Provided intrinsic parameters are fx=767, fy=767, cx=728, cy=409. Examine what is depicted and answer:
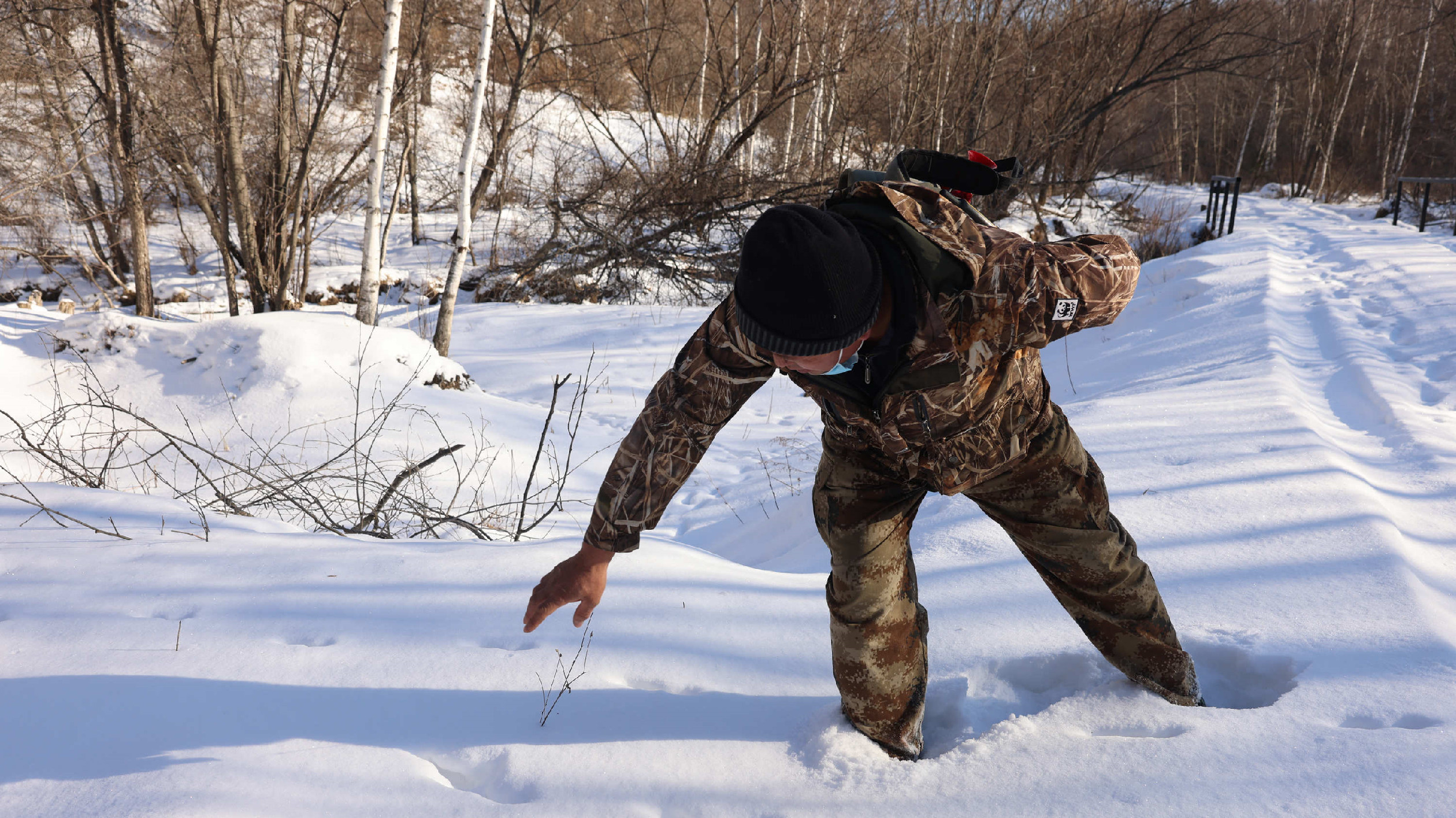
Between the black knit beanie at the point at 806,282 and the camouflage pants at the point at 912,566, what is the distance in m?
0.47

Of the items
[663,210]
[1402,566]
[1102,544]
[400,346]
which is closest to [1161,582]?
[1402,566]

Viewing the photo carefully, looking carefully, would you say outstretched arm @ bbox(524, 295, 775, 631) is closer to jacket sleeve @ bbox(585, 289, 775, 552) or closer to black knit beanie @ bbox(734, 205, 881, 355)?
jacket sleeve @ bbox(585, 289, 775, 552)

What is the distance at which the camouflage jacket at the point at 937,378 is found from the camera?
136cm

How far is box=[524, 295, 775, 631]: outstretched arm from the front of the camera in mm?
1535

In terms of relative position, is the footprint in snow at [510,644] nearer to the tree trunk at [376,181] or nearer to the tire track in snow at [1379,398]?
the tire track in snow at [1379,398]

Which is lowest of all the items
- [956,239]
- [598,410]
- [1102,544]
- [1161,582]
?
[598,410]

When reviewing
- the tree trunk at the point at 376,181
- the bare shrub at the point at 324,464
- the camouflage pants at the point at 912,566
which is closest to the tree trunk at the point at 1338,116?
the tree trunk at the point at 376,181

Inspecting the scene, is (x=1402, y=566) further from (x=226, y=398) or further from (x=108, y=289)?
(x=108, y=289)

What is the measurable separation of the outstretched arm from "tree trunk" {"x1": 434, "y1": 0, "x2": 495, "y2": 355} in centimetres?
540

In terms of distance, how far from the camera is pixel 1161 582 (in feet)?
7.29

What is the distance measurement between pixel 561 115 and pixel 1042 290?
1595 cm

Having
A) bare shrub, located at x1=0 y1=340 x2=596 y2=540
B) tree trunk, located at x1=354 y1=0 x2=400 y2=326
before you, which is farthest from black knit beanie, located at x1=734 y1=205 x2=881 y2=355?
tree trunk, located at x1=354 y1=0 x2=400 y2=326

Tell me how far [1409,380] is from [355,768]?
5.76 meters

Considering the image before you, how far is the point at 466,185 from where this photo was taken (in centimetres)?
673
